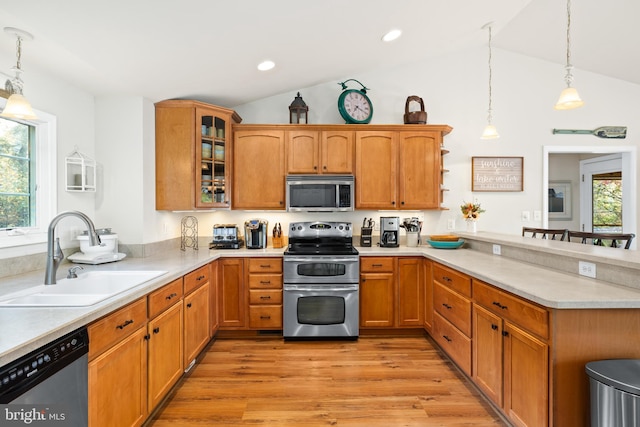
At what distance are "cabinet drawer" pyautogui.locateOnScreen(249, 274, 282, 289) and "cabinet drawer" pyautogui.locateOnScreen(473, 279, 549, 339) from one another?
1.74m

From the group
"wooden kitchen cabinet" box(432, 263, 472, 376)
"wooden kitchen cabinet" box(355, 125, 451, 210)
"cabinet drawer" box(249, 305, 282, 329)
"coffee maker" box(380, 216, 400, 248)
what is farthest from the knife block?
"cabinet drawer" box(249, 305, 282, 329)

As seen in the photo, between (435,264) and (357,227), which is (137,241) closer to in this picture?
(357,227)

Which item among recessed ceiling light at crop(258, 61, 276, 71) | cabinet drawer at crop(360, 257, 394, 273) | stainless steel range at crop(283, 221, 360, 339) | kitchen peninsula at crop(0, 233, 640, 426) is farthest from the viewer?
cabinet drawer at crop(360, 257, 394, 273)

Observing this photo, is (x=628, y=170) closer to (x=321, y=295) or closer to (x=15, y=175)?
(x=321, y=295)

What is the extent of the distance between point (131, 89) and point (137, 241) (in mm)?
1314

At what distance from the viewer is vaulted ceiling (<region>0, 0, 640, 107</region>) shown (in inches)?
71.6

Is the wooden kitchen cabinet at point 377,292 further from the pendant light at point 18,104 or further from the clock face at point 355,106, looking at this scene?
the pendant light at point 18,104

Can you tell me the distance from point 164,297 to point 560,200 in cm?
627

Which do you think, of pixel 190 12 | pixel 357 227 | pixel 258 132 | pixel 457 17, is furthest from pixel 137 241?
pixel 457 17

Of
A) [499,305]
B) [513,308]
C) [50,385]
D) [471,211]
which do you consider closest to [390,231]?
[471,211]

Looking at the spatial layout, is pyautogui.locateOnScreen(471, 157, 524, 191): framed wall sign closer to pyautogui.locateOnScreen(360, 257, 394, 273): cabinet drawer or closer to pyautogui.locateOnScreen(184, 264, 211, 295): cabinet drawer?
pyautogui.locateOnScreen(360, 257, 394, 273): cabinet drawer

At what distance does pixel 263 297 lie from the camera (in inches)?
120

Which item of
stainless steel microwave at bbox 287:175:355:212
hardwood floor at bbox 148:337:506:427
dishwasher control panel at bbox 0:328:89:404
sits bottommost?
hardwood floor at bbox 148:337:506:427

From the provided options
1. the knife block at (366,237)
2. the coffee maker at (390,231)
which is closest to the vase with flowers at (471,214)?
the coffee maker at (390,231)
